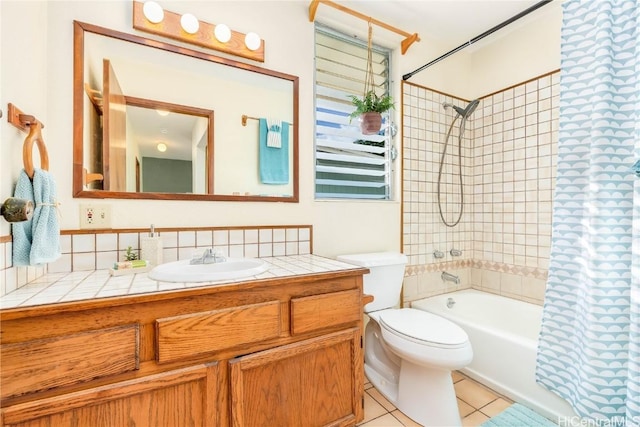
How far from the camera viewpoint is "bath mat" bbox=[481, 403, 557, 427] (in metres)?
1.46

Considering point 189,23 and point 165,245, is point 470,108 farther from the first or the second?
point 165,245

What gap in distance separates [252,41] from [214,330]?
1510mm

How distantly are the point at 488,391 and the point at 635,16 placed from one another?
6.59 feet

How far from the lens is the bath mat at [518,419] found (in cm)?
146

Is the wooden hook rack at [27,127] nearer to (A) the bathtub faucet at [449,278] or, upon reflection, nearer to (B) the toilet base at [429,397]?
(B) the toilet base at [429,397]

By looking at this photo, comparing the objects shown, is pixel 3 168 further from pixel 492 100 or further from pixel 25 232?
pixel 492 100

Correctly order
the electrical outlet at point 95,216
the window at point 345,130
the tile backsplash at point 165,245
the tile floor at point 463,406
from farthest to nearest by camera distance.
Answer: the window at point 345,130
the tile floor at point 463,406
the electrical outlet at point 95,216
the tile backsplash at point 165,245

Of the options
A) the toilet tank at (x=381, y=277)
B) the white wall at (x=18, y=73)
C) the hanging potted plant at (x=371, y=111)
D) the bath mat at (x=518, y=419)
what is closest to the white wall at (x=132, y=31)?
the white wall at (x=18, y=73)

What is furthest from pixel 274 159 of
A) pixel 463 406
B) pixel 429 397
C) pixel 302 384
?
pixel 463 406

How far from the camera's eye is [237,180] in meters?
1.65

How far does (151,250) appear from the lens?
1.34 meters

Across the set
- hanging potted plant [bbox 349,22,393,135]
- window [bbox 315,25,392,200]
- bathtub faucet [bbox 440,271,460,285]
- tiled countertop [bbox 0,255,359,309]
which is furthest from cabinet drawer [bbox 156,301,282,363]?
bathtub faucet [bbox 440,271,460,285]

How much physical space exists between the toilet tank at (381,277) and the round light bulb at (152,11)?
158 cm

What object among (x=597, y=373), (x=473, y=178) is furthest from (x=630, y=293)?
(x=473, y=178)
